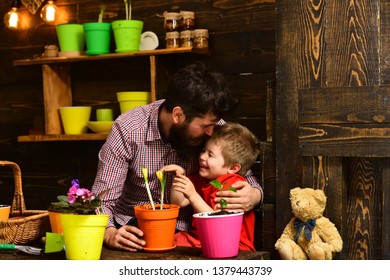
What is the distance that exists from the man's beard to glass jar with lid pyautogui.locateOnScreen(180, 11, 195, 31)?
978mm

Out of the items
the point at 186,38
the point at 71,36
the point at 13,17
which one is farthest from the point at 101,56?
the point at 13,17

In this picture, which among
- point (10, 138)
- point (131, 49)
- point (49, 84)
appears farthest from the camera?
point (10, 138)

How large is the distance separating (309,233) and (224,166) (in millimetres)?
525

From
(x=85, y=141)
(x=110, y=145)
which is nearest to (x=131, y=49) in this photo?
(x=85, y=141)

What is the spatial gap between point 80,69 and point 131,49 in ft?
1.88

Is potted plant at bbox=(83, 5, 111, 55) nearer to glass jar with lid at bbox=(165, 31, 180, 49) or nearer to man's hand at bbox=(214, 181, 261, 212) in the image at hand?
glass jar with lid at bbox=(165, 31, 180, 49)

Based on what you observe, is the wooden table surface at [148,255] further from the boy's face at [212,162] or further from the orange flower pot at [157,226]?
the boy's face at [212,162]

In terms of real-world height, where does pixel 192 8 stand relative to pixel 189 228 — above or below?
above

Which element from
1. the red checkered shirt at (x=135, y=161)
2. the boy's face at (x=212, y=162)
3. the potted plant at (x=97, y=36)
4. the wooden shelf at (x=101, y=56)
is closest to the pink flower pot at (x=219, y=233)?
the boy's face at (x=212, y=162)

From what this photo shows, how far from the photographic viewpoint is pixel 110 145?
255 cm

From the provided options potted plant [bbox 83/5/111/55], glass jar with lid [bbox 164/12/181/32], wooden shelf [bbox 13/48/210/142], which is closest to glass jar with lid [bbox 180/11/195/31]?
glass jar with lid [bbox 164/12/181/32]

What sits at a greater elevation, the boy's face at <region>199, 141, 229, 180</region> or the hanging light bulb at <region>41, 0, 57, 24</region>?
the hanging light bulb at <region>41, 0, 57, 24</region>

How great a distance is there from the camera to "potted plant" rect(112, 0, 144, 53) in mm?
3422

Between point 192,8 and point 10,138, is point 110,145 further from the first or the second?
point 10,138
